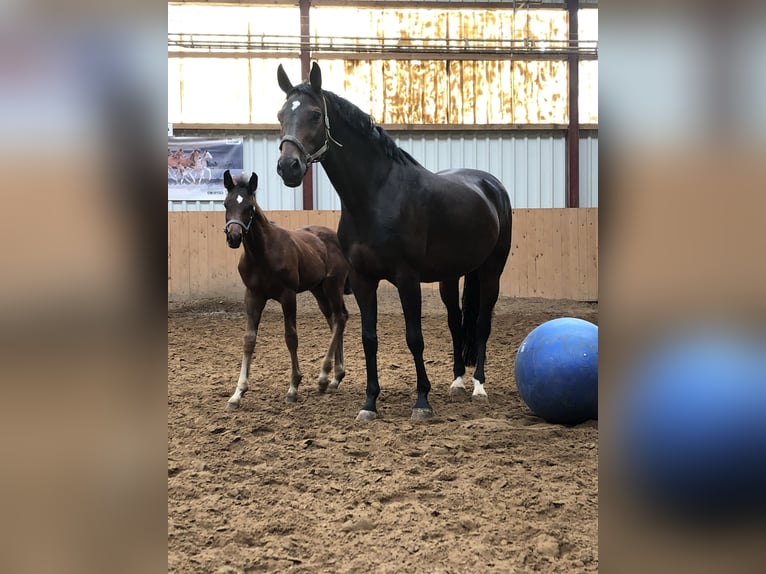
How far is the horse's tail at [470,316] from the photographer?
588 centimetres

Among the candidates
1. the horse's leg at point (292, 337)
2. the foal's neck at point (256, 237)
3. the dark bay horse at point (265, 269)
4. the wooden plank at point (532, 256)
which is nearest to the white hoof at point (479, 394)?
the dark bay horse at point (265, 269)

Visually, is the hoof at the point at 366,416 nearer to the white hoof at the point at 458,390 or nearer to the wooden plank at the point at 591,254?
the white hoof at the point at 458,390

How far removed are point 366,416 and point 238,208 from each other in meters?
1.85

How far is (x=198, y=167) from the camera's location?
42.7 ft

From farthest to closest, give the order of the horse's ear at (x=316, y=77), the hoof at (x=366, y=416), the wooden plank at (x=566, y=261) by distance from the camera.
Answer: the wooden plank at (x=566, y=261) → the hoof at (x=366, y=416) → the horse's ear at (x=316, y=77)

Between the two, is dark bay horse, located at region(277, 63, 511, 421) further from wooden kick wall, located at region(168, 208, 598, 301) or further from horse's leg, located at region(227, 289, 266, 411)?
wooden kick wall, located at region(168, 208, 598, 301)

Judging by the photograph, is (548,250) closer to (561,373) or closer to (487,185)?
(487,185)

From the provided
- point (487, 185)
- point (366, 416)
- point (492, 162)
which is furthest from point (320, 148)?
point (492, 162)

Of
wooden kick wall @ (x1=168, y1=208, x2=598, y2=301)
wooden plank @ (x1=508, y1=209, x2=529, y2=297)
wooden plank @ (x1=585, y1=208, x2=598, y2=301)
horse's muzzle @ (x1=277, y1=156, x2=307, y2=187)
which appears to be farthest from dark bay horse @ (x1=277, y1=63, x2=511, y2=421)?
wooden plank @ (x1=585, y1=208, x2=598, y2=301)

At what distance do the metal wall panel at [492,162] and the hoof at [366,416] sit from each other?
30.5ft

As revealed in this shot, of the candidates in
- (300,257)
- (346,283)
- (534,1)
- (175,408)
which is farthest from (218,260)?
(534,1)
